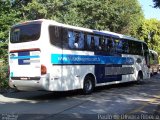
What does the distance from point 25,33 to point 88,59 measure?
11.6 ft

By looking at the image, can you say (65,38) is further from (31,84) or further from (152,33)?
(152,33)

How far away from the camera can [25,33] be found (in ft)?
52.4

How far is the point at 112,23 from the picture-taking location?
37.7m

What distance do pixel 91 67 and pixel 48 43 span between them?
362 cm

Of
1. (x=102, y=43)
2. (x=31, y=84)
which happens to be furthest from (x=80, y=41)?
(x=31, y=84)

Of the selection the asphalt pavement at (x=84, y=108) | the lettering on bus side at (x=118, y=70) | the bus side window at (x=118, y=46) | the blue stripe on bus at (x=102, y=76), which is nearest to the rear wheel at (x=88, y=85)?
the blue stripe on bus at (x=102, y=76)

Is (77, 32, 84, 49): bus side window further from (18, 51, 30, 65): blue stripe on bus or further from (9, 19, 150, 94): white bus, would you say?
(18, 51, 30, 65): blue stripe on bus

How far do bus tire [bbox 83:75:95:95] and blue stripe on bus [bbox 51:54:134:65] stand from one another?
2.59 ft

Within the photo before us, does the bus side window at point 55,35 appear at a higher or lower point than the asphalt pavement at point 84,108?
higher

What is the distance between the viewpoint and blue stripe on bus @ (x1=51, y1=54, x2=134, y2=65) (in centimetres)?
1562

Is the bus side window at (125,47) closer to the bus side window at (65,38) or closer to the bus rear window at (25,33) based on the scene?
the bus side window at (65,38)

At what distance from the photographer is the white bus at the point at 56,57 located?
598 inches

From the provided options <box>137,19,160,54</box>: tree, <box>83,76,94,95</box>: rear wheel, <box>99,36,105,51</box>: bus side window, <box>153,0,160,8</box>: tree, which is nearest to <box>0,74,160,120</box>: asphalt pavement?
<box>83,76,94,95</box>: rear wheel

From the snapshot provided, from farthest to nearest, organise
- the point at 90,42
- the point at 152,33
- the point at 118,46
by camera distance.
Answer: the point at 152,33 < the point at 118,46 < the point at 90,42
